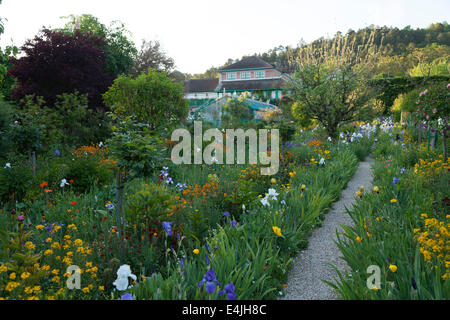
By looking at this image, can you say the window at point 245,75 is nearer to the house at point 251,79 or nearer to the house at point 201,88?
the house at point 251,79

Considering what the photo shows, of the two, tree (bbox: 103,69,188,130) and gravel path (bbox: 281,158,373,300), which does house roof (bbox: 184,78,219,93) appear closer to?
tree (bbox: 103,69,188,130)

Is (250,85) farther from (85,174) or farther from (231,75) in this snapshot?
(85,174)

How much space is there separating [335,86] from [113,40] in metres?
18.3

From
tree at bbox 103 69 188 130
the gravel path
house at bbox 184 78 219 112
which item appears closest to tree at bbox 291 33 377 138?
tree at bbox 103 69 188 130

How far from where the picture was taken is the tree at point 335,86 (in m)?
9.09

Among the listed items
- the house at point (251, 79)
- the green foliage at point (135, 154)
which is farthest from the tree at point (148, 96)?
the house at point (251, 79)

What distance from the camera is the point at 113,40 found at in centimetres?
2145

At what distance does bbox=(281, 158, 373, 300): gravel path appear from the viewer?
2553mm

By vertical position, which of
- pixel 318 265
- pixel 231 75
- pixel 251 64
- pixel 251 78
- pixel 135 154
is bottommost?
pixel 318 265

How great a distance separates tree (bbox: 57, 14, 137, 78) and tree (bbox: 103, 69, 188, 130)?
25.4ft

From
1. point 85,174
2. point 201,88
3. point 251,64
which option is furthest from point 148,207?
point 201,88

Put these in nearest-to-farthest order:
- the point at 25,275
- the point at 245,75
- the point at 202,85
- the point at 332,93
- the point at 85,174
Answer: the point at 25,275, the point at 85,174, the point at 332,93, the point at 245,75, the point at 202,85
